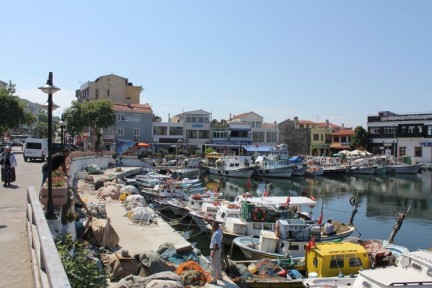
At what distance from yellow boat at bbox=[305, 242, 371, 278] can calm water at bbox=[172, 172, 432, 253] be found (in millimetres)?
9110

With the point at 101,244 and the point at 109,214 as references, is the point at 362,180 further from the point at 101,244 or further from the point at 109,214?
the point at 101,244

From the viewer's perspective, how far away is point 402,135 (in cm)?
9100

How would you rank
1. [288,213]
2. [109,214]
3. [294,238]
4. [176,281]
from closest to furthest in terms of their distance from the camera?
[176,281] < [294,238] < [109,214] < [288,213]

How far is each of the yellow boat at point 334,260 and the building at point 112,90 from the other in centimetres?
7612

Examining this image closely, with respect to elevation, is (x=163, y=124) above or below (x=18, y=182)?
above

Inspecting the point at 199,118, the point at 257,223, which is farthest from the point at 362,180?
the point at 257,223

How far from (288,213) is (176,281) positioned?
1566 centimetres

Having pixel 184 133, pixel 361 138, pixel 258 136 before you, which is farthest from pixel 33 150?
pixel 361 138

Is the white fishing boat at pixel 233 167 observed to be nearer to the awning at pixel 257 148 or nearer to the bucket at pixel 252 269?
the awning at pixel 257 148

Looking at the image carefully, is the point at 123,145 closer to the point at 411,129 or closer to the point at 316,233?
the point at 411,129

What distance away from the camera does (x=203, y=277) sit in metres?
13.9

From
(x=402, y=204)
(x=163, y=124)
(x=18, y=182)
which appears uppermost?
(x=163, y=124)

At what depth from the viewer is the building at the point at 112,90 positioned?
298 feet

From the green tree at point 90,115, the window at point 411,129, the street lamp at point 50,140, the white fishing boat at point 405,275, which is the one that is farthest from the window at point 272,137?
the street lamp at point 50,140
